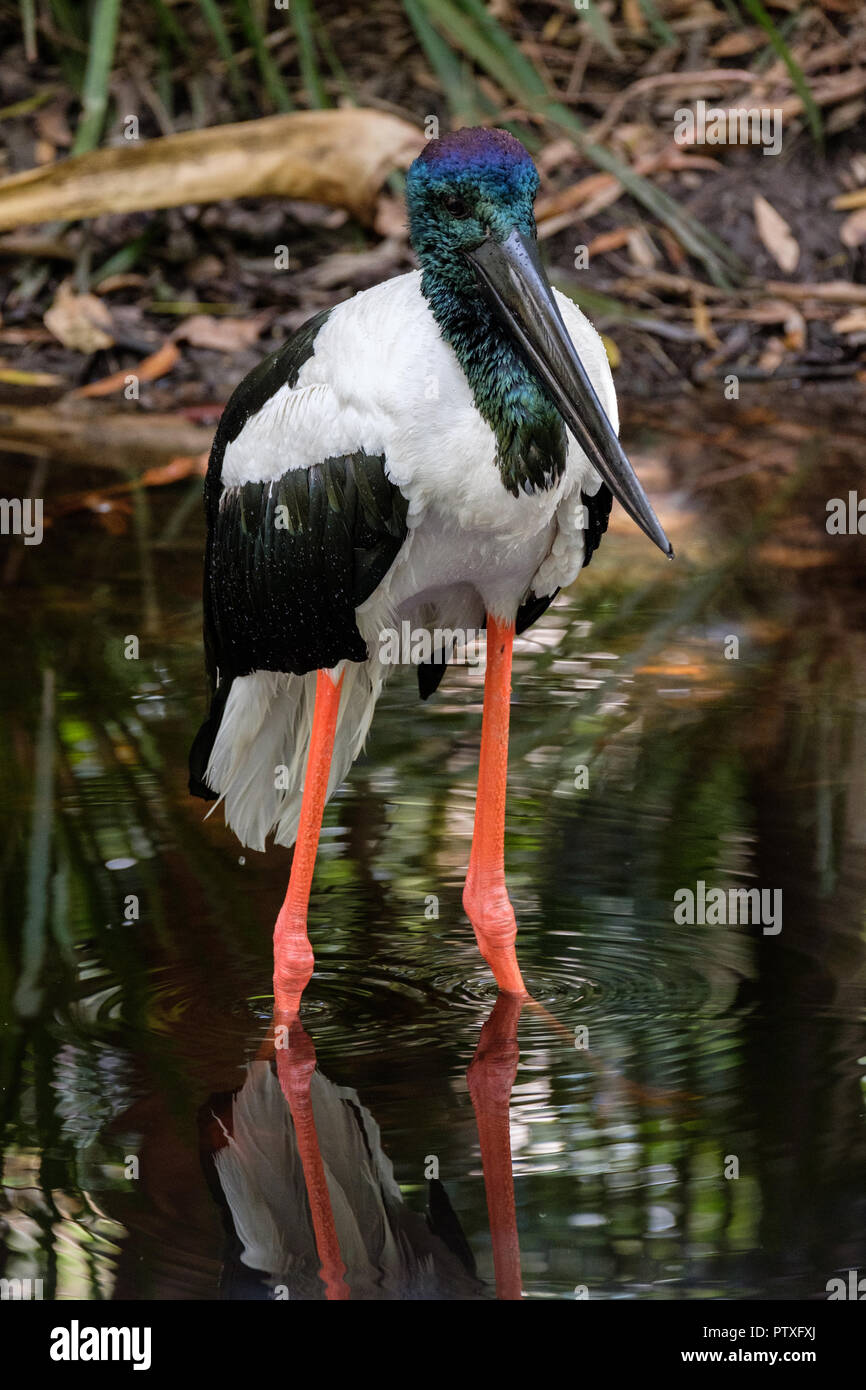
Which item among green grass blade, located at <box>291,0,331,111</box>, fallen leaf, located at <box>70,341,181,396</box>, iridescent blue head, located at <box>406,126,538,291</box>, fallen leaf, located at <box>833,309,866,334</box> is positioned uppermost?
green grass blade, located at <box>291,0,331,111</box>

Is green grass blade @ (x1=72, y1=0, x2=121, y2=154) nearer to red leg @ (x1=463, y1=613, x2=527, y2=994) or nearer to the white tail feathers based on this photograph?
the white tail feathers

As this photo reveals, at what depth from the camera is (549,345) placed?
12.1 ft

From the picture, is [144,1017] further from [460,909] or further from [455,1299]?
[455,1299]

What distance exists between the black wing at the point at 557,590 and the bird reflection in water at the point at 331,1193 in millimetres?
842

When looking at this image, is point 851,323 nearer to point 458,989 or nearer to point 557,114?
point 557,114

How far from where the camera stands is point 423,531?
152 inches

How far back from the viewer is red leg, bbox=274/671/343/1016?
4.17m

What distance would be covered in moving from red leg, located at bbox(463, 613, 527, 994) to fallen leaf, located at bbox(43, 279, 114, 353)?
550cm

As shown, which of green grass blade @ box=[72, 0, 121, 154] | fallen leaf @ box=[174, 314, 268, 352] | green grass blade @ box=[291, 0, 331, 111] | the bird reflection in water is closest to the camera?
the bird reflection in water

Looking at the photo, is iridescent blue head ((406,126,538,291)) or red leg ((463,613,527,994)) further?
red leg ((463,613,527,994))

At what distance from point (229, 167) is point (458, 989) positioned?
567cm

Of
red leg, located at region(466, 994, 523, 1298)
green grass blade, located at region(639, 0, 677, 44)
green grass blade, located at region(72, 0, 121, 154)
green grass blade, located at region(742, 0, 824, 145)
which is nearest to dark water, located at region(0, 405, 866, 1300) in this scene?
red leg, located at region(466, 994, 523, 1298)

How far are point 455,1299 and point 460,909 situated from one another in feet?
4.94

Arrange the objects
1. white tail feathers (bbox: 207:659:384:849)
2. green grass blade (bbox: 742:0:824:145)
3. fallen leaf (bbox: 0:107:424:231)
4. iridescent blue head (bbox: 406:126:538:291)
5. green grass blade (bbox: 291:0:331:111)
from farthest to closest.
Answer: green grass blade (bbox: 291:0:331:111) → fallen leaf (bbox: 0:107:424:231) → green grass blade (bbox: 742:0:824:145) → white tail feathers (bbox: 207:659:384:849) → iridescent blue head (bbox: 406:126:538:291)
